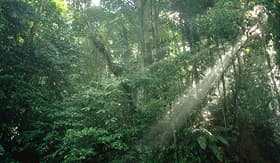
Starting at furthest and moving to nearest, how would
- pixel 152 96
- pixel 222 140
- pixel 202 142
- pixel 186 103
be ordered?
1. pixel 152 96
2. pixel 186 103
3. pixel 222 140
4. pixel 202 142

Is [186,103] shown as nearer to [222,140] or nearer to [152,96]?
[152,96]

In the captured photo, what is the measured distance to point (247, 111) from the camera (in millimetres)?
6207

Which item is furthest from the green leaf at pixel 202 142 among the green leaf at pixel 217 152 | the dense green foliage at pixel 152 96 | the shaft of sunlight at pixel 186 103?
the shaft of sunlight at pixel 186 103

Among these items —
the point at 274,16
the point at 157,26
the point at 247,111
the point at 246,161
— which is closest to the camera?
the point at 274,16

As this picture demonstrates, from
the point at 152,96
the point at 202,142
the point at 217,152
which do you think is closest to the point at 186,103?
A: the point at 152,96

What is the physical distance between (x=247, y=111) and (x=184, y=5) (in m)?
3.62

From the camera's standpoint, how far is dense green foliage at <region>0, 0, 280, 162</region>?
215 inches

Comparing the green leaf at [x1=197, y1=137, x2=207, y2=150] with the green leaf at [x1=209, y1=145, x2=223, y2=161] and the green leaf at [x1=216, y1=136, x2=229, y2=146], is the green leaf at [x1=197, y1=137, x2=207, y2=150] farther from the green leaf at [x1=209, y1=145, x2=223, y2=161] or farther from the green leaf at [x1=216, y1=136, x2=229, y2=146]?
the green leaf at [x1=216, y1=136, x2=229, y2=146]

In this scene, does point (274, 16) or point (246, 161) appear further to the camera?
point (246, 161)

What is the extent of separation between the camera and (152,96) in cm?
638

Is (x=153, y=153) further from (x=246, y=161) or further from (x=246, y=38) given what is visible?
(x=246, y=38)

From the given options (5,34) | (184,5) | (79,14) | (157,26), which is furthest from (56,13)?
(184,5)

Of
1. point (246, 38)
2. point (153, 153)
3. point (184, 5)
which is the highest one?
point (184, 5)

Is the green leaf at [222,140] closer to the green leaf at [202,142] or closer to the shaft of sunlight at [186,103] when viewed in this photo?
the green leaf at [202,142]
